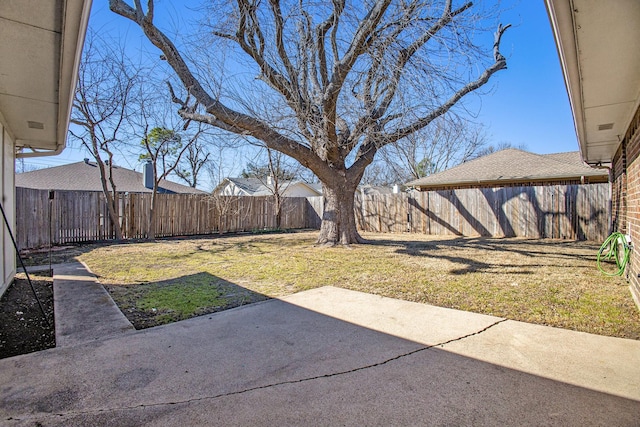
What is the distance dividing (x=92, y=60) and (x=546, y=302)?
11967 millimetres

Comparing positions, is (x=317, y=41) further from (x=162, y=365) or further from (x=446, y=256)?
(x=162, y=365)

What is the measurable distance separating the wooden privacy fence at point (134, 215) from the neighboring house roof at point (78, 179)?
5.12 m

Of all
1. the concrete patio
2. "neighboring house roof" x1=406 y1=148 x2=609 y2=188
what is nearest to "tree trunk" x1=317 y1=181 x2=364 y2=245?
the concrete patio

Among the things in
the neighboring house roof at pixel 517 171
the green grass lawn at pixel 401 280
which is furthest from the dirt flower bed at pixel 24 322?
the neighboring house roof at pixel 517 171

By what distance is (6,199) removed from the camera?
4.77m

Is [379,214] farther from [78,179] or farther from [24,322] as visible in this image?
[78,179]

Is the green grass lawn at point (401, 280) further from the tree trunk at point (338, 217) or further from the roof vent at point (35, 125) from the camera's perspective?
the roof vent at point (35, 125)

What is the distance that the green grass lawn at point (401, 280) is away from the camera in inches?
143

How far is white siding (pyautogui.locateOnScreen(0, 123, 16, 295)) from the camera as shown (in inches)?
173

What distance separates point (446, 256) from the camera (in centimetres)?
732

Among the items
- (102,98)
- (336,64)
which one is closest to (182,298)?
(336,64)

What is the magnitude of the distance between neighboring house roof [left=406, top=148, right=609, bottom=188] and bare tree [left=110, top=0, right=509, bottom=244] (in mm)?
7312

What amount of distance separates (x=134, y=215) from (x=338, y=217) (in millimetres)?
7400

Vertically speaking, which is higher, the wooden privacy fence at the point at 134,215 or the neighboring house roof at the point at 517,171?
the neighboring house roof at the point at 517,171
